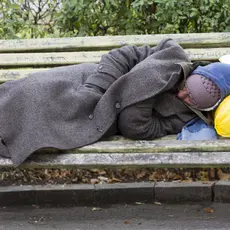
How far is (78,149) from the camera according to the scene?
3.48m

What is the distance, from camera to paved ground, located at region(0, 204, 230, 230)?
4.25 metres

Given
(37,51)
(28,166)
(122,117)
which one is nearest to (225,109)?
(122,117)

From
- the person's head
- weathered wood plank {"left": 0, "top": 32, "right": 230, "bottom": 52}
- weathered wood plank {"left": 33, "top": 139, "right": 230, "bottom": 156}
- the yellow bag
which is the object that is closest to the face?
the person's head

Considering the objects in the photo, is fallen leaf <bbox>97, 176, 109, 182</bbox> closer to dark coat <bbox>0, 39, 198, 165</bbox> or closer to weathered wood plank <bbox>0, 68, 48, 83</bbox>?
weathered wood plank <bbox>0, 68, 48, 83</bbox>

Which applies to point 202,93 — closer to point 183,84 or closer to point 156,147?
point 183,84

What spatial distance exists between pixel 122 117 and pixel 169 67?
0.38m

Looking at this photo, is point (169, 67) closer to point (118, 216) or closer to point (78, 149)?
point (78, 149)

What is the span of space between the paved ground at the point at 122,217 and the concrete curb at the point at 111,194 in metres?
0.07

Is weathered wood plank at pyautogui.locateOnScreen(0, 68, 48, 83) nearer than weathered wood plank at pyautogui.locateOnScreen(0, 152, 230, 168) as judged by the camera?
No

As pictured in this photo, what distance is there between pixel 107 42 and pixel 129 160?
150 centimetres

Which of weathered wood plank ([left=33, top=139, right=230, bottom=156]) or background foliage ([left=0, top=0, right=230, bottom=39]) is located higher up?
background foliage ([left=0, top=0, right=230, bottom=39])

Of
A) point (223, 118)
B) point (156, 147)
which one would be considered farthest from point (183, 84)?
point (156, 147)

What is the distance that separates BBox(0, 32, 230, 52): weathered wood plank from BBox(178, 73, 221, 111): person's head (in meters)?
1.07

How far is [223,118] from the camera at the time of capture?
350 centimetres
